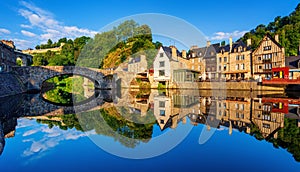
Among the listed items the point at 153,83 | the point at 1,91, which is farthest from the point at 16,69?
the point at 153,83

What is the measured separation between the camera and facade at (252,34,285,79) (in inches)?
1218

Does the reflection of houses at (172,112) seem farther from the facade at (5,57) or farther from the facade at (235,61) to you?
the facade at (235,61)

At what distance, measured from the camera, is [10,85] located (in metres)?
21.5

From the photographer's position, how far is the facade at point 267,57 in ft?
102

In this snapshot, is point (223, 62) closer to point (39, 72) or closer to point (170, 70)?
point (170, 70)

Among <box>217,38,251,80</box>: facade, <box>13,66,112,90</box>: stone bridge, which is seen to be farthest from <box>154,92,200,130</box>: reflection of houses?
<box>217,38,251,80</box>: facade

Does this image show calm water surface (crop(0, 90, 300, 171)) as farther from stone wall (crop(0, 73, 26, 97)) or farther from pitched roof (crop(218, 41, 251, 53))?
pitched roof (crop(218, 41, 251, 53))

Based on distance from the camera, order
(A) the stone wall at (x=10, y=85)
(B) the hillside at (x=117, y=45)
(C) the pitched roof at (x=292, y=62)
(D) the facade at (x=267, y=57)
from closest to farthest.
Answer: (B) the hillside at (x=117, y=45) < (A) the stone wall at (x=10, y=85) < (C) the pitched roof at (x=292, y=62) < (D) the facade at (x=267, y=57)

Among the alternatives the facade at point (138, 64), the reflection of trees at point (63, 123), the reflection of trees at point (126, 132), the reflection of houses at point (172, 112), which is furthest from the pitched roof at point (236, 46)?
the reflection of trees at point (63, 123)

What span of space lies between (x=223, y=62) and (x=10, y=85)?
107ft

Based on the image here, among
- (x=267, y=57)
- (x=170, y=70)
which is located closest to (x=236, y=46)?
(x=267, y=57)

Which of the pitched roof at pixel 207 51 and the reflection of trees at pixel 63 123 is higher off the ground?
the pitched roof at pixel 207 51

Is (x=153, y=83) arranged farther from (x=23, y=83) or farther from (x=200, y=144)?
(x=200, y=144)

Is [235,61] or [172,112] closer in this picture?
[172,112]
